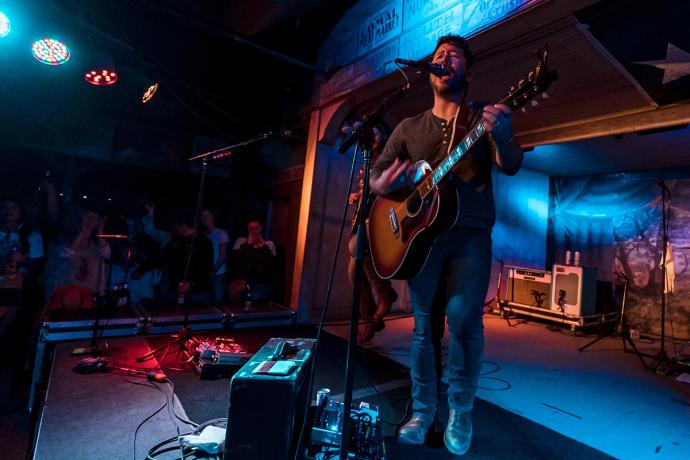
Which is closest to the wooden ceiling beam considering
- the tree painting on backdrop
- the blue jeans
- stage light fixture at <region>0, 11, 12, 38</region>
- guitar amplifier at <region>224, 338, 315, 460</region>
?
the tree painting on backdrop

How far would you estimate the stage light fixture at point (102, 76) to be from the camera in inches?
207

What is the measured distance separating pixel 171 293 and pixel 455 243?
5.80m

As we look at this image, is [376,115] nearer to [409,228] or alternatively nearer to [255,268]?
[409,228]

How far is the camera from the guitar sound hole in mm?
1943

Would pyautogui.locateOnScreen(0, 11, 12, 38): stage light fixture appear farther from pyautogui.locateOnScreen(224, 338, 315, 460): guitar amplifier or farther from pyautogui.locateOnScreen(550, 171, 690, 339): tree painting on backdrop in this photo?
pyautogui.locateOnScreen(550, 171, 690, 339): tree painting on backdrop

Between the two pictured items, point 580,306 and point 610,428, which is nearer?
point 610,428

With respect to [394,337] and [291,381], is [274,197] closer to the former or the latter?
[394,337]

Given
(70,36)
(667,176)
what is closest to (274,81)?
(70,36)

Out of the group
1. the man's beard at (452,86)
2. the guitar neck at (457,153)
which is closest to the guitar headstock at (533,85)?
the guitar neck at (457,153)

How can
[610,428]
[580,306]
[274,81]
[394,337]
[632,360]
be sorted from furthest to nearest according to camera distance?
[274,81]
[580,306]
[394,337]
[632,360]
[610,428]

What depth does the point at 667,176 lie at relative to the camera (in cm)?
672

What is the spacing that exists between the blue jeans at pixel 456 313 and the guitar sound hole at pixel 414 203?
0.22 m

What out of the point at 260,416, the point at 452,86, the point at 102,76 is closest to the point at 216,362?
the point at 260,416

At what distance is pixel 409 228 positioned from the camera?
193 cm
